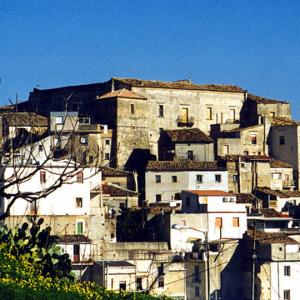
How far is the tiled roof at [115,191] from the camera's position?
6069 centimetres

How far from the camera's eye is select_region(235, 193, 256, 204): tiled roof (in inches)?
2464

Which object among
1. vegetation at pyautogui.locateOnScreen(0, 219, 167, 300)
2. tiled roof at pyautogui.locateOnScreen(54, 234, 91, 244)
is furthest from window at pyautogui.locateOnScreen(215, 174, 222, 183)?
vegetation at pyautogui.locateOnScreen(0, 219, 167, 300)

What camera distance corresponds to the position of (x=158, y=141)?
2702 inches

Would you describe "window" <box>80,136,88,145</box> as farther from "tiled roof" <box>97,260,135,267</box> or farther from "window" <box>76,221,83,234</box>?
"tiled roof" <box>97,260,135,267</box>

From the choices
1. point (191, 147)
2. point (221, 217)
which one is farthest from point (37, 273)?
point (191, 147)

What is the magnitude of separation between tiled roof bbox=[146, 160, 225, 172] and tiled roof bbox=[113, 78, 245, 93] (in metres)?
7.69

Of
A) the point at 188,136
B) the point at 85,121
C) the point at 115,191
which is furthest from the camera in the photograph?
the point at 85,121

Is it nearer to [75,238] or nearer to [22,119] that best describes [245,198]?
[22,119]

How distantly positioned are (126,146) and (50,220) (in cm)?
1593

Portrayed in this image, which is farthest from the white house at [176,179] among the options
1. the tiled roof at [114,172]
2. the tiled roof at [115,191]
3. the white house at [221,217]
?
the white house at [221,217]

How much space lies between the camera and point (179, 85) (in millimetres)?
71625

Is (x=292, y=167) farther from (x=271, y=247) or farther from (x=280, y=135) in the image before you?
(x=271, y=247)

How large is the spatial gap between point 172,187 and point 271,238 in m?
9.14

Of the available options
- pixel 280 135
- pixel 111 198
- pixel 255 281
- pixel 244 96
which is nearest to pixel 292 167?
pixel 280 135
